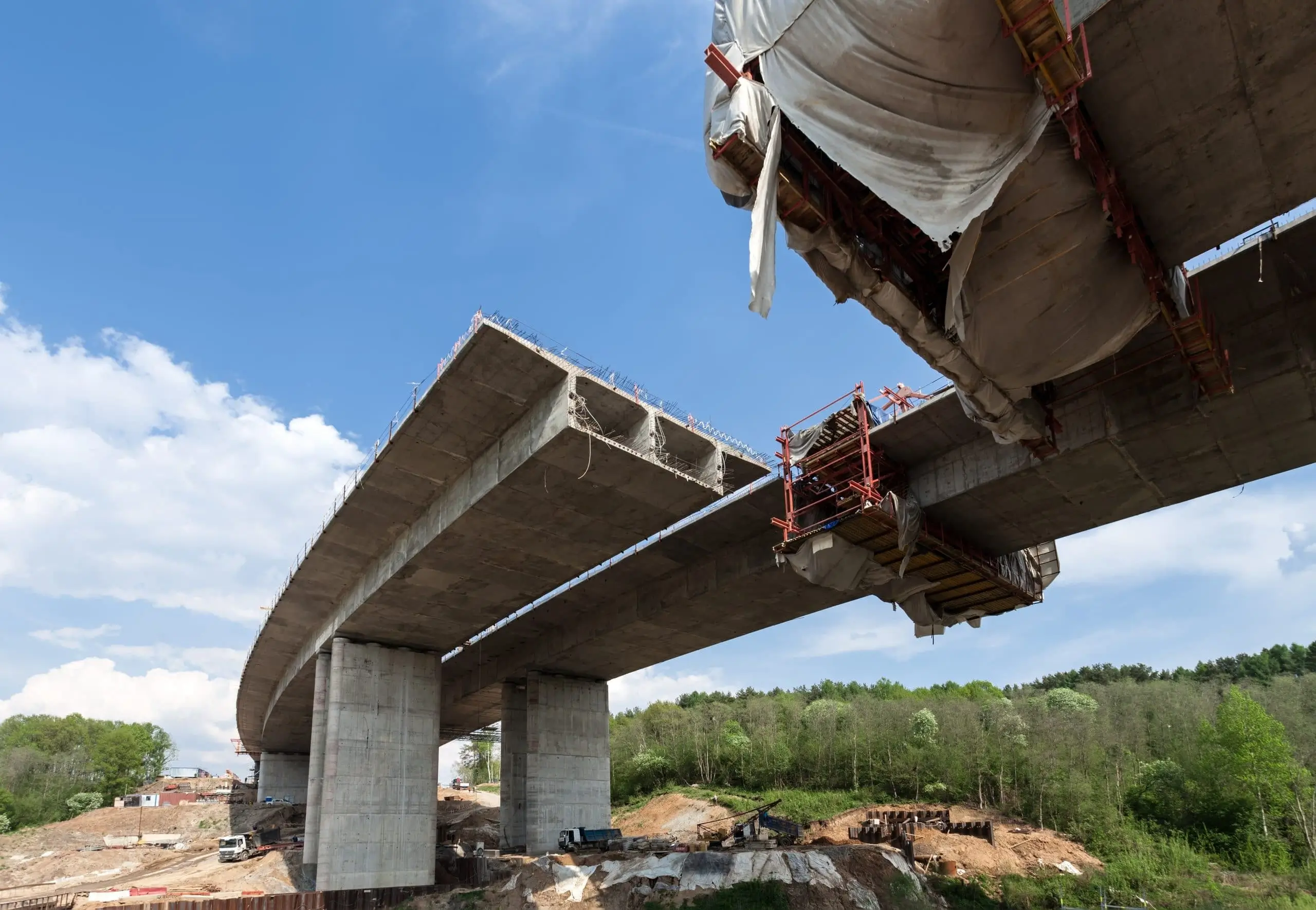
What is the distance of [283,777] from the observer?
70375 millimetres

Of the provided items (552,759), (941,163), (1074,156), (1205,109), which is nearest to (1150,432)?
(1205,109)

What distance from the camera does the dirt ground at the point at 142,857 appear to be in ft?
122

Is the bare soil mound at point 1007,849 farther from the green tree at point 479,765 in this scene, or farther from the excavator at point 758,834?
the green tree at point 479,765

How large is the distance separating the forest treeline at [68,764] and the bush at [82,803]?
0.22 feet

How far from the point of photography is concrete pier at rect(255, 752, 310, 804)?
69.8 m

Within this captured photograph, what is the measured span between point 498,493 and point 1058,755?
35.6 meters

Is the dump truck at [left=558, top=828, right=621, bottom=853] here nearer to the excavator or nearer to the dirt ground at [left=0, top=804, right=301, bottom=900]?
the excavator

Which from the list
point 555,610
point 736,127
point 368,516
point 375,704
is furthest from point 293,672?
point 736,127

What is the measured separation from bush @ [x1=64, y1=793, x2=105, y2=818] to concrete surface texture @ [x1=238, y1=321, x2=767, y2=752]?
72404 millimetres

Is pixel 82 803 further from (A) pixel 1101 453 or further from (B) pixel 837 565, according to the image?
(A) pixel 1101 453

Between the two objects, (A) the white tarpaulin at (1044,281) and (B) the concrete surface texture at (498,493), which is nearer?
(A) the white tarpaulin at (1044,281)

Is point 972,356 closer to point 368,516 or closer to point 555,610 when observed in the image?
point 368,516

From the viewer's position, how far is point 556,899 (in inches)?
1030

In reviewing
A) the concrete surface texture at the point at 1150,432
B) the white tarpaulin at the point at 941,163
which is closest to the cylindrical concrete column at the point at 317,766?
the concrete surface texture at the point at 1150,432
